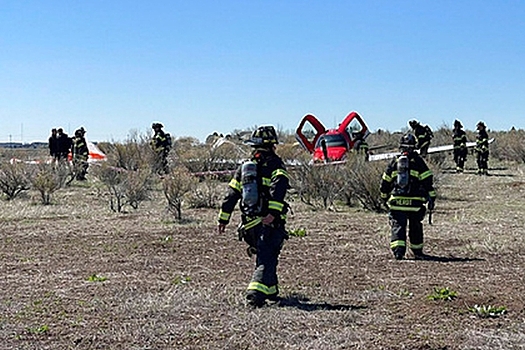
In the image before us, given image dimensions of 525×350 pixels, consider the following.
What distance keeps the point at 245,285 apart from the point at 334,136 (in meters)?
15.9

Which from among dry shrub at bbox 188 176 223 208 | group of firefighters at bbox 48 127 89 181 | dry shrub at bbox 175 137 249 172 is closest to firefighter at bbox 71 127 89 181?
group of firefighters at bbox 48 127 89 181

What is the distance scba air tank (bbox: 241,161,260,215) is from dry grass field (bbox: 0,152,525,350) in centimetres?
95

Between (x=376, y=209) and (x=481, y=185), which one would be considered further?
(x=481, y=185)

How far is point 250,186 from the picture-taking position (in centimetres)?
719

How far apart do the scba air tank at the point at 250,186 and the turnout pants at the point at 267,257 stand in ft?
0.85

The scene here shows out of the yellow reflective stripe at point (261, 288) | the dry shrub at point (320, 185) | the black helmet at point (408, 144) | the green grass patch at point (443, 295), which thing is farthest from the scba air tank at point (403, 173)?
the dry shrub at point (320, 185)

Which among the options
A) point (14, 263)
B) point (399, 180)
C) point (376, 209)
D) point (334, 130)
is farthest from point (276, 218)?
point (334, 130)

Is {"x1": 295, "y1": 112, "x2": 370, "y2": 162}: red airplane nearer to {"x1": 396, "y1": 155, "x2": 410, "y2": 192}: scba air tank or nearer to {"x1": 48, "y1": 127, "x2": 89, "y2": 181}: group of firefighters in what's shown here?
{"x1": 48, "y1": 127, "x2": 89, "y2": 181}: group of firefighters

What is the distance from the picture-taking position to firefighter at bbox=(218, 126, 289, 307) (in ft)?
23.7

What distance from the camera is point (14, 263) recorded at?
988 cm

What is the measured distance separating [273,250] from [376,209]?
334 inches

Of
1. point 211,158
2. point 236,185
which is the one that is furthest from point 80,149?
point 236,185

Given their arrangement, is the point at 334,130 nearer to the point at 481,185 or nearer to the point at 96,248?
the point at 481,185

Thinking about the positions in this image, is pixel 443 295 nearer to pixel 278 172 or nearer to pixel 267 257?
pixel 267 257
